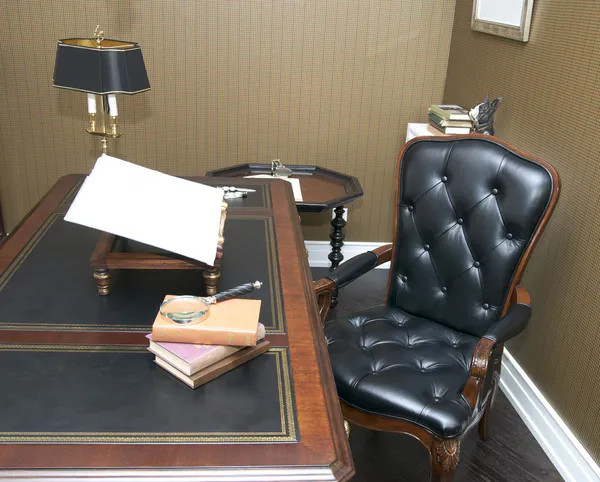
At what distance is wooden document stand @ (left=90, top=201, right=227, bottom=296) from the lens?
4.90 feet

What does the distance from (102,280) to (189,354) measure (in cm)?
41

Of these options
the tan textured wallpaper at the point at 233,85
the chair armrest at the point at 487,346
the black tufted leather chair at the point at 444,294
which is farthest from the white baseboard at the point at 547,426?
the tan textured wallpaper at the point at 233,85

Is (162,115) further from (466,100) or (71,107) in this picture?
(466,100)

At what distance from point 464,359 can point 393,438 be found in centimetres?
57

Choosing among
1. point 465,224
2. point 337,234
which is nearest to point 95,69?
point 465,224

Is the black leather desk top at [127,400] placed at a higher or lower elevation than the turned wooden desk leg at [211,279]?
lower

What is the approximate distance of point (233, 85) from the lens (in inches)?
137

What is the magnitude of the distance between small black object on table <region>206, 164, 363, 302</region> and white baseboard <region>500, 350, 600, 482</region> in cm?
100

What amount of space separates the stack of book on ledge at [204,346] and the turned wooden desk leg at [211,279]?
23cm

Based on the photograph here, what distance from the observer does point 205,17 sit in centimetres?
333

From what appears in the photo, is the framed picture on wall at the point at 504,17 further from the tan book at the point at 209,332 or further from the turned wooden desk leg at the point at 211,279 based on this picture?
the tan book at the point at 209,332

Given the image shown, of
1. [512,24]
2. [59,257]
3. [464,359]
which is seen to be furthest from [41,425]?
[512,24]

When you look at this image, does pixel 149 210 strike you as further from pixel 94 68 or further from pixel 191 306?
pixel 94 68

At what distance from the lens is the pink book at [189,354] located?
1195 mm
